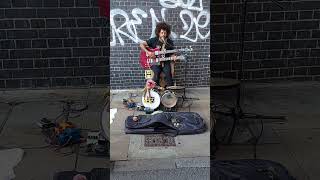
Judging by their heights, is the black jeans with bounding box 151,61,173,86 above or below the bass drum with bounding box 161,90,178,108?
above

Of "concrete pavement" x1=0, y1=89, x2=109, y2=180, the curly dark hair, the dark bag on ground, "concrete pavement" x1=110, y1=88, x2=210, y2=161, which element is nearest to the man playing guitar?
the curly dark hair

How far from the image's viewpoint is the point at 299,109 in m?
5.80

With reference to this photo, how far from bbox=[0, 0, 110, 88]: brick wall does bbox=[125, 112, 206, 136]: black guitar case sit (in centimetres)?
379

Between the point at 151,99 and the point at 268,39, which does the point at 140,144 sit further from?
the point at 268,39

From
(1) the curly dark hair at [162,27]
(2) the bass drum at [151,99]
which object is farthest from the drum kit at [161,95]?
(1) the curly dark hair at [162,27]

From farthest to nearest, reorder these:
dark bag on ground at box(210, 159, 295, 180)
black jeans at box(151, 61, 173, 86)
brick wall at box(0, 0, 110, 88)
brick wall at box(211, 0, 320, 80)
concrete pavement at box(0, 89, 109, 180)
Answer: brick wall at box(211, 0, 320, 80) < brick wall at box(0, 0, 110, 88) < concrete pavement at box(0, 89, 109, 180) < dark bag on ground at box(210, 159, 295, 180) < black jeans at box(151, 61, 173, 86)


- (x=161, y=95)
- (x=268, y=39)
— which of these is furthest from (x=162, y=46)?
(x=268, y=39)

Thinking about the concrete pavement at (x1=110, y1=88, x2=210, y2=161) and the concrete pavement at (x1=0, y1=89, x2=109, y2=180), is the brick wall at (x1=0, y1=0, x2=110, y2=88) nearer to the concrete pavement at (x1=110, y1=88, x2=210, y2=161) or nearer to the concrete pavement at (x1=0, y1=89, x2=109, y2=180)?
the concrete pavement at (x1=0, y1=89, x2=109, y2=180)

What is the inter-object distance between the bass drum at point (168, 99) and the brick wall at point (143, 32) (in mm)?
143

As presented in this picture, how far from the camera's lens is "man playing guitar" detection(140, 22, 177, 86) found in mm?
2477

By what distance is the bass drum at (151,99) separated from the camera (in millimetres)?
2557

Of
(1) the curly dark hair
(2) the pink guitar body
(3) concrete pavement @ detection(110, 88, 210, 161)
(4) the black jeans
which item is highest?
(1) the curly dark hair

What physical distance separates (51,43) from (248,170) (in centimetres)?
322

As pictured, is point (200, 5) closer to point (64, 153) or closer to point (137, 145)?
point (137, 145)
